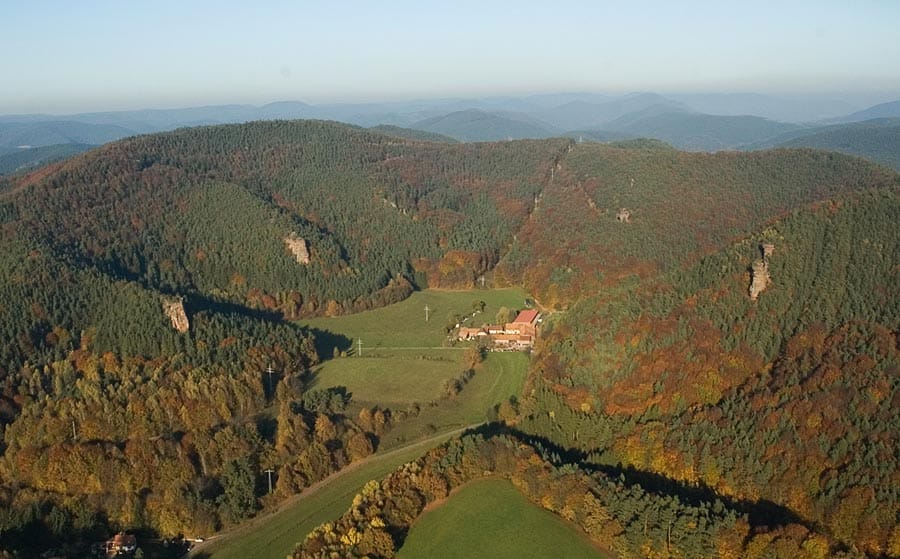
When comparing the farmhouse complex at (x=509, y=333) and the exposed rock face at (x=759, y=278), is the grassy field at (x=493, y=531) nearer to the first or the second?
the exposed rock face at (x=759, y=278)

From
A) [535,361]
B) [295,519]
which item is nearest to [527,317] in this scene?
[535,361]

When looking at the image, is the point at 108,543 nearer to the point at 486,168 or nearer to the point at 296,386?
the point at 296,386

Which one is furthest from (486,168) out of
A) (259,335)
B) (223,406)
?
(223,406)

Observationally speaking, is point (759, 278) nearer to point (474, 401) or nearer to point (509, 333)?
point (474, 401)

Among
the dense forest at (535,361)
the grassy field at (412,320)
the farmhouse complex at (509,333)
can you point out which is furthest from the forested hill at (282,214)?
the farmhouse complex at (509,333)

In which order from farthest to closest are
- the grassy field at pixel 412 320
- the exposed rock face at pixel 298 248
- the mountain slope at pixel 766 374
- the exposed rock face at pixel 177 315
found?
the exposed rock face at pixel 298 248 < the grassy field at pixel 412 320 < the exposed rock face at pixel 177 315 < the mountain slope at pixel 766 374

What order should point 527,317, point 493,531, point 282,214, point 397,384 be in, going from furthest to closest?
point 282,214
point 527,317
point 397,384
point 493,531
